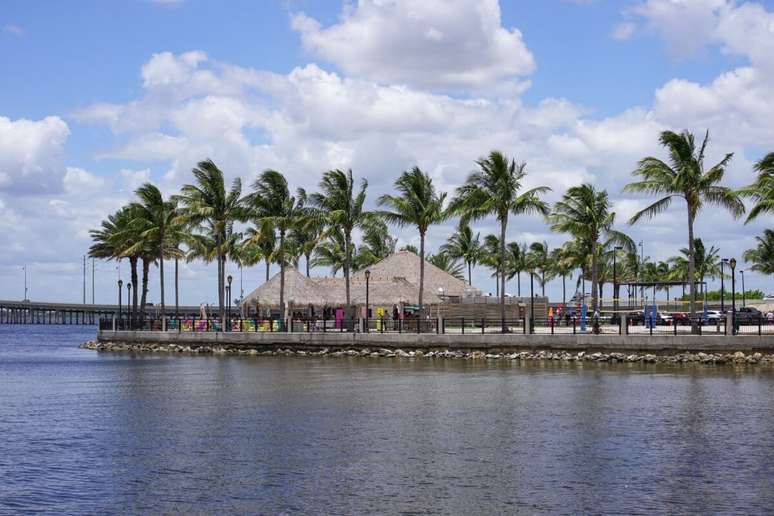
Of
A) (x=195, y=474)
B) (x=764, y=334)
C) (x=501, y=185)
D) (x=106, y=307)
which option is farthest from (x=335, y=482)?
(x=106, y=307)

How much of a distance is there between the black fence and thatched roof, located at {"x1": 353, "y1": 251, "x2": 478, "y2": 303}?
7.98 metres

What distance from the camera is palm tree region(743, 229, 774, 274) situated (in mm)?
91250

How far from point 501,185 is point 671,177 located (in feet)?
34.4

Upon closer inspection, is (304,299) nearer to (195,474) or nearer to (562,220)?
(562,220)

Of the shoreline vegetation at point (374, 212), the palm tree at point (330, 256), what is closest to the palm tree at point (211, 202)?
the shoreline vegetation at point (374, 212)

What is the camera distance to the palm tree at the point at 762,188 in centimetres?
4366

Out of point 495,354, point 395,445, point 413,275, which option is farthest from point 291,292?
point 395,445

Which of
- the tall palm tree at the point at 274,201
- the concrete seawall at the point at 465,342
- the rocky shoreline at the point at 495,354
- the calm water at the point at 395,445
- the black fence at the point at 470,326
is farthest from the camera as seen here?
the tall palm tree at the point at 274,201

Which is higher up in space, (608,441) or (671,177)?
(671,177)

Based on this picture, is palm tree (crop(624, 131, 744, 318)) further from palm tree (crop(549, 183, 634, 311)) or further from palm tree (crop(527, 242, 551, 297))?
palm tree (crop(527, 242, 551, 297))

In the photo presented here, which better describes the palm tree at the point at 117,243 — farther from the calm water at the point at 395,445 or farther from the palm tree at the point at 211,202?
the calm water at the point at 395,445

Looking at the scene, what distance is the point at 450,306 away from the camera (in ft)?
210

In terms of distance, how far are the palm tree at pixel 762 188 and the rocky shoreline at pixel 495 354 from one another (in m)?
6.81

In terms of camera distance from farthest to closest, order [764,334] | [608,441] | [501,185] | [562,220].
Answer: [562,220], [501,185], [764,334], [608,441]
